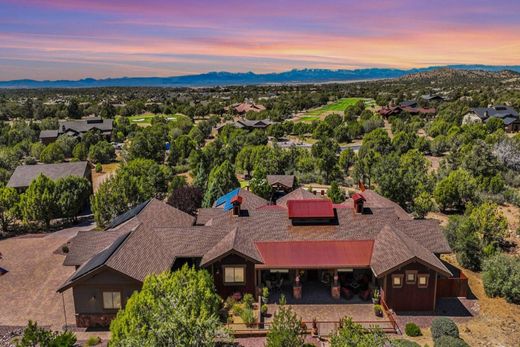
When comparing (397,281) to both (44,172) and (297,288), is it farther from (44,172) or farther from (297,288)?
(44,172)

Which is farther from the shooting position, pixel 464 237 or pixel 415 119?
pixel 415 119

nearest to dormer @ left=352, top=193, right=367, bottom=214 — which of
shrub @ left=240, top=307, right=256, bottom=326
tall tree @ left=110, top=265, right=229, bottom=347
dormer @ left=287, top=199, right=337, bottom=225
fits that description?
dormer @ left=287, top=199, right=337, bottom=225

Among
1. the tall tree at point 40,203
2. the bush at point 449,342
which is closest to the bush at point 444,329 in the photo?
the bush at point 449,342

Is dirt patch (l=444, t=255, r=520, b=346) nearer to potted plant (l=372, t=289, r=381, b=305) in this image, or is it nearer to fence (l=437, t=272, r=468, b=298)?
fence (l=437, t=272, r=468, b=298)

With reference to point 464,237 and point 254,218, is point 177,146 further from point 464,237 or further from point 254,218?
point 464,237

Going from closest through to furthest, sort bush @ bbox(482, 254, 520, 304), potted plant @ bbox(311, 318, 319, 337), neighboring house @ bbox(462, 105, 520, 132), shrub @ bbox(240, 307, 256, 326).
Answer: potted plant @ bbox(311, 318, 319, 337) → shrub @ bbox(240, 307, 256, 326) → bush @ bbox(482, 254, 520, 304) → neighboring house @ bbox(462, 105, 520, 132)

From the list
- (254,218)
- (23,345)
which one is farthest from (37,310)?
(254,218)

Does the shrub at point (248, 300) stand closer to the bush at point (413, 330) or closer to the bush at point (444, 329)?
the bush at point (413, 330)
